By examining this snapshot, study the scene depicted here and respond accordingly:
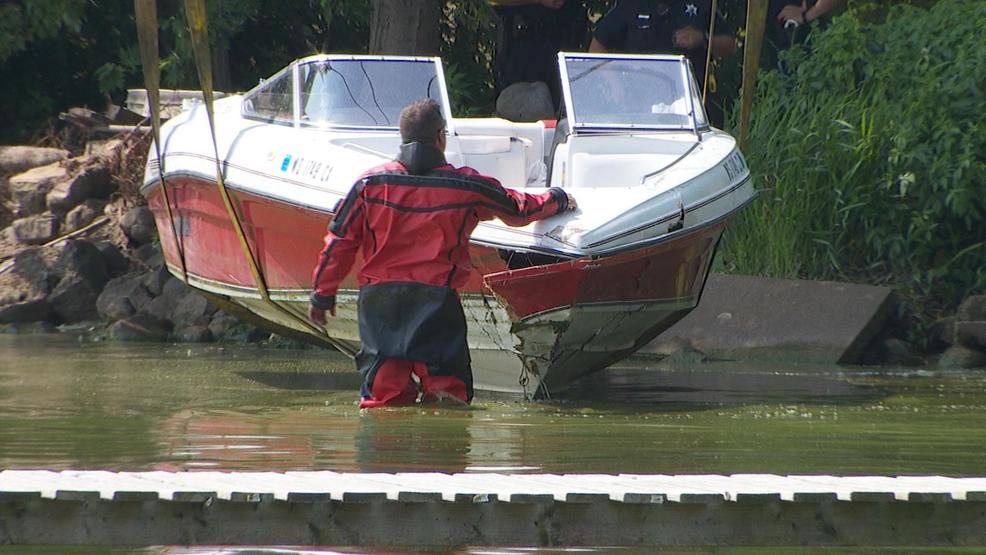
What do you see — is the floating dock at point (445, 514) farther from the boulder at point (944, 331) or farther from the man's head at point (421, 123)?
the boulder at point (944, 331)

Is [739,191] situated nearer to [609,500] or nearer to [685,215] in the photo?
[685,215]

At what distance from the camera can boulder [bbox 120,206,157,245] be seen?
14.1 meters

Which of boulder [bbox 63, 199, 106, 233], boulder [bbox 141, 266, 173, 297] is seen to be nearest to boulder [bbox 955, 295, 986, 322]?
boulder [bbox 141, 266, 173, 297]

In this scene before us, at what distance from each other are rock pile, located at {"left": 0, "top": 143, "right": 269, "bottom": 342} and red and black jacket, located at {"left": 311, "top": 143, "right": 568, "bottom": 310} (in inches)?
194

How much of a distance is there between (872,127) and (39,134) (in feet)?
28.6

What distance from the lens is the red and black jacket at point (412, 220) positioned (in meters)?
7.65

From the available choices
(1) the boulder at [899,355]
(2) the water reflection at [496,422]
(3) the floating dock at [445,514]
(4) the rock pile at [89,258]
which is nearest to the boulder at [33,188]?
(4) the rock pile at [89,258]

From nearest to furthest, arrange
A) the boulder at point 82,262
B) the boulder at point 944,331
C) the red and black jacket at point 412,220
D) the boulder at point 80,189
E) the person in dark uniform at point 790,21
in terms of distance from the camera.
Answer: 1. the red and black jacket at point 412,220
2. the boulder at point 944,331
3. the person in dark uniform at point 790,21
4. the boulder at point 82,262
5. the boulder at point 80,189

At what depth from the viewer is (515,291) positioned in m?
8.05

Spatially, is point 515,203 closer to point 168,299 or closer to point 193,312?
point 193,312

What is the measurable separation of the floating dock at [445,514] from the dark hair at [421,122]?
3.09 meters

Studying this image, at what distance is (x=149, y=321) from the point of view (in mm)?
12734

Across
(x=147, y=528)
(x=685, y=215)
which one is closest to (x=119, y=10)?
(x=685, y=215)

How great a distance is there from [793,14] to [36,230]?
260 inches
